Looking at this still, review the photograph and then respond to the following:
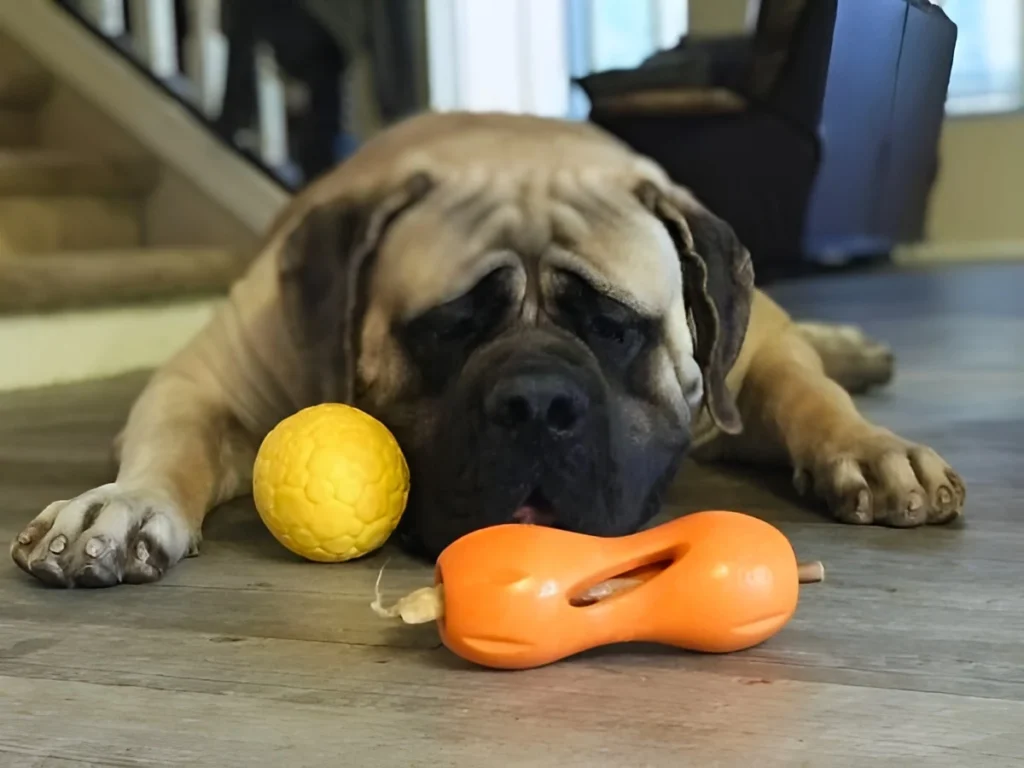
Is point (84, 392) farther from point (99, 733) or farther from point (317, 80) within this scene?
point (317, 80)

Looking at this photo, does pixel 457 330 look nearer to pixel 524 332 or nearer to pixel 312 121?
pixel 524 332

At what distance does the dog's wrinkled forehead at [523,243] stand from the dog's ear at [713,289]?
2 centimetres

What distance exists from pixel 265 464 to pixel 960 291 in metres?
4.22

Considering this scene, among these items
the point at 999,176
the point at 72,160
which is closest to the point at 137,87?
the point at 72,160

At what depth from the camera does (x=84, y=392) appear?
290cm

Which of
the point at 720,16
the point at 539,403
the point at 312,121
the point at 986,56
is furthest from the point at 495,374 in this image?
the point at 312,121

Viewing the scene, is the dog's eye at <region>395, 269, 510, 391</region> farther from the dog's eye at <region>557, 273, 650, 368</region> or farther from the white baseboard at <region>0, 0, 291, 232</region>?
the white baseboard at <region>0, 0, 291, 232</region>

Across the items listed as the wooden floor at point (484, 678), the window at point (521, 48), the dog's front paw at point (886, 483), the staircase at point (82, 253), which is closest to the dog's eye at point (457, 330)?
the wooden floor at point (484, 678)

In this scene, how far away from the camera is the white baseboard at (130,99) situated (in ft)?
13.4

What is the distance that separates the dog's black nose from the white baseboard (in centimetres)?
304

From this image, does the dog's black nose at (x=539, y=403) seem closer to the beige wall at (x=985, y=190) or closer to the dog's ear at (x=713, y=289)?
the dog's ear at (x=713, y=289)

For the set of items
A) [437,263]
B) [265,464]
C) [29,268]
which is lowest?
[29,268]

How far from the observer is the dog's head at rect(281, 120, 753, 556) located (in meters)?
1.26

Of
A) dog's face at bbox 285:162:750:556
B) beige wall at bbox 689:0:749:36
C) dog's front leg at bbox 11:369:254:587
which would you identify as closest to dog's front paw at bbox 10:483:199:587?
dog's front leg at bbox 11:369:254:587
